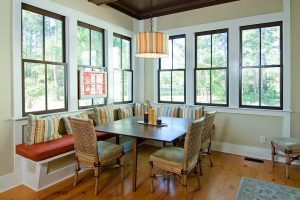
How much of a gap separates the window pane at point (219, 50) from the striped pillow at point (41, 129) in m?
3.06

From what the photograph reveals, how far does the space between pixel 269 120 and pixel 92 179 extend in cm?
306

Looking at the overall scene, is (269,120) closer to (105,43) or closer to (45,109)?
(105,43)

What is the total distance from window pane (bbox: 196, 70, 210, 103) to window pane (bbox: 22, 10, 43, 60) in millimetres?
2902

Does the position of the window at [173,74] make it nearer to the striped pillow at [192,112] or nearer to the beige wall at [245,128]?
the striped pillow at [192,112]

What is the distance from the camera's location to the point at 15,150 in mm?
2732

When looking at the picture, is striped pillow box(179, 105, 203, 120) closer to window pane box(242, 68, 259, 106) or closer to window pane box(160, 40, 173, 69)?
window pane box(242, 68, 259, 106)

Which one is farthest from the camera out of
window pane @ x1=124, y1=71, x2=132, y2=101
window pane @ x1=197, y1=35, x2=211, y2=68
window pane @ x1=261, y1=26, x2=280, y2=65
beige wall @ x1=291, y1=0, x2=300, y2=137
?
window pane @ x1=124, y1=71, x2=132, y2=101

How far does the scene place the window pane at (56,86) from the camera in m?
3.24

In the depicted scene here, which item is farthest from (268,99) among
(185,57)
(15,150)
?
(15,150)

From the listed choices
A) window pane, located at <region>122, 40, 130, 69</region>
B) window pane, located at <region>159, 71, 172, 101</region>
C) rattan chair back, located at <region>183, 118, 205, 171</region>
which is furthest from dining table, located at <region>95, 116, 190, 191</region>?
window pane, located at <region>122, 40, 130, 69</region>

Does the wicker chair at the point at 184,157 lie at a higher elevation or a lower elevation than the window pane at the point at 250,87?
lower

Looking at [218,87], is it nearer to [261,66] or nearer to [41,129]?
[261,66]

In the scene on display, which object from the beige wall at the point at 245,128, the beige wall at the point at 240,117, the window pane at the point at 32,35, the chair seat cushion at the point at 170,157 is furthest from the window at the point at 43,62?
the beige wall at the point at 245,128

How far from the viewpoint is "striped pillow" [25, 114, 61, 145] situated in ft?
8.93
